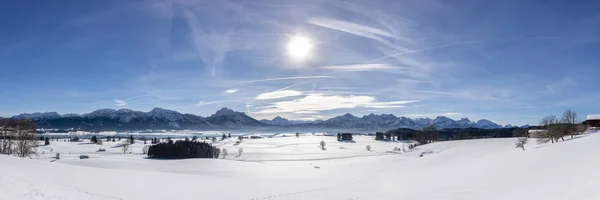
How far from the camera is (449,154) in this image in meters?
83.1

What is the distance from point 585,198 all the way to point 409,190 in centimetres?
1815

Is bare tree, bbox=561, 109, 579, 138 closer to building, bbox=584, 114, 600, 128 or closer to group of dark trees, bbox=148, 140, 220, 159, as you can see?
building, bbox=584, 114, 600, 128

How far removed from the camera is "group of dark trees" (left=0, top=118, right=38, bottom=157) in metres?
71.8

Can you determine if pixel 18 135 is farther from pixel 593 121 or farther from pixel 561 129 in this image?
pixel 593 121

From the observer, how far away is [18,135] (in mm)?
73000

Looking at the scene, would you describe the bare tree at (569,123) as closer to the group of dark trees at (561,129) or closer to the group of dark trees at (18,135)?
the group of dark trees at (561,129)

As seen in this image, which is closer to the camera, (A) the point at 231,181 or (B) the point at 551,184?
(B) the point at 551,184

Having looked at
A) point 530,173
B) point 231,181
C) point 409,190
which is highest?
point 530,173

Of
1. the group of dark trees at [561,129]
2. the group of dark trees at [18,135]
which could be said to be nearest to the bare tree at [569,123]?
the group of dark trees at [561,129]

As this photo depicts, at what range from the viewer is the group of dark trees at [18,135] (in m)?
71.8

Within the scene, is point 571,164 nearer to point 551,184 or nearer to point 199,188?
point 551,184

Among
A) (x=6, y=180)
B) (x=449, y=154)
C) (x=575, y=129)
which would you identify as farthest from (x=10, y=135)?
(x=575, y=129)

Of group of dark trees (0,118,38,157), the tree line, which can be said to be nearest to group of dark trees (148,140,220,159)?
group of dark trees (0,118,38,157)

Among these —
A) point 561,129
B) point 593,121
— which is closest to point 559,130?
point 561,129
